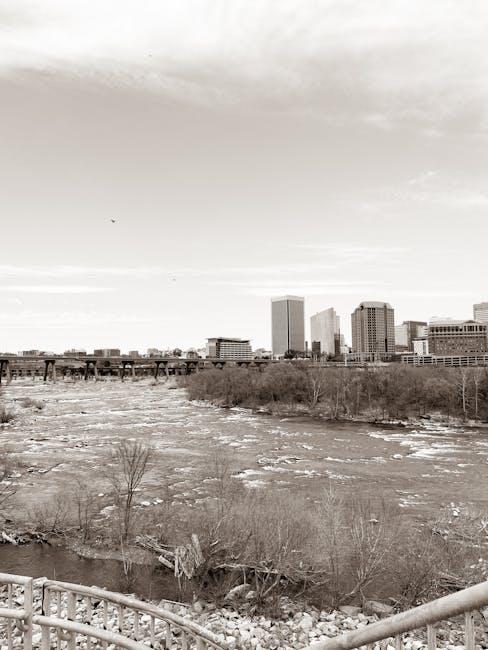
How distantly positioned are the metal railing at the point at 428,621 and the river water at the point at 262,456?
55.4ft

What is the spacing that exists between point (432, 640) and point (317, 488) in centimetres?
2409

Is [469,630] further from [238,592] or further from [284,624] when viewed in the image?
[238,592]

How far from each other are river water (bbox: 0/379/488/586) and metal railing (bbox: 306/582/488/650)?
1687 centimetres

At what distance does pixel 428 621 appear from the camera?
3143 millimetres

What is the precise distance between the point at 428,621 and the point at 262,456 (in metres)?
33.4

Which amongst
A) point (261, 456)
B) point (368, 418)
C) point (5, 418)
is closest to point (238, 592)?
point (261, 456)

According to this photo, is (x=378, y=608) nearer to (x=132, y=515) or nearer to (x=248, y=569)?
(x=248, y=569)

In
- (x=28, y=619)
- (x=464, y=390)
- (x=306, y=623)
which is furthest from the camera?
(x=464, y=390)

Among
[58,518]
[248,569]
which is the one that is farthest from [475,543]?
[58,518]

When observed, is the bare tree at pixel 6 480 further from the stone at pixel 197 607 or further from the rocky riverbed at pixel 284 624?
the stone at pixel 197 607

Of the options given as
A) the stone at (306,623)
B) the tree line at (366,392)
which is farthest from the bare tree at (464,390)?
the stone at (306,623)

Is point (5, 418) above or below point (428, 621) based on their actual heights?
below

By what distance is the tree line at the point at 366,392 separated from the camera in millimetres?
60812

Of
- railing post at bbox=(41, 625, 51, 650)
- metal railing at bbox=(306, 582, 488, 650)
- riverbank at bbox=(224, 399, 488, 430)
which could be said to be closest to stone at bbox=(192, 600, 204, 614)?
railing post at bbox=(41, 625, 51, 650)
